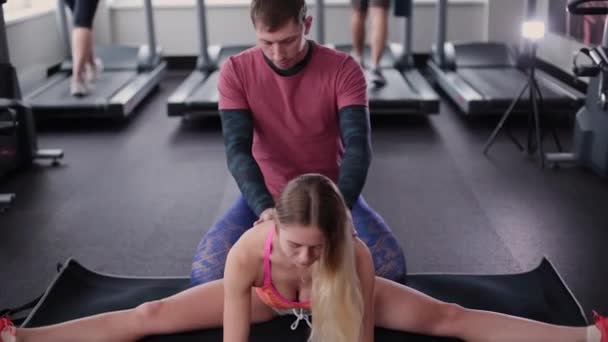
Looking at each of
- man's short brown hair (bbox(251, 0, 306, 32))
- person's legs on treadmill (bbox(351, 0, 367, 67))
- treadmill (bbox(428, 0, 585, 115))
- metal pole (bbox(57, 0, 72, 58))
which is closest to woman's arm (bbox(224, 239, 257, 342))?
man's short brown hair (bbox(251, 0, 306, 32))

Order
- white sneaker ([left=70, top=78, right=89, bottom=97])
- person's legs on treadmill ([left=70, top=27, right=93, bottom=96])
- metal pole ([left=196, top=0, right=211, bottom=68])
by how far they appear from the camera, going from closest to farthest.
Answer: person's legs on treadmill ([left=70, top=27, right=93, bottom=96]) < white sneaker ([left=70, top=78, right=89, bottom=97]) < metal pole ([left=196, top=0, right=211, bottom=68])

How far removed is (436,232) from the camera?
9.82ft

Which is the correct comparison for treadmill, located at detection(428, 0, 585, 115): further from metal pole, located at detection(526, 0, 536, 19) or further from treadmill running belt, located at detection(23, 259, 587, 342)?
treadmill running belt, located at detection(23, 259, 587, 342)

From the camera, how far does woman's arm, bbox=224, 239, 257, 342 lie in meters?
1.60

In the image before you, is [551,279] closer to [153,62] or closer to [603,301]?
[603,301]

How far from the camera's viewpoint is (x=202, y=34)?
19.1 feet

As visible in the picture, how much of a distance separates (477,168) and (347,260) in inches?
101

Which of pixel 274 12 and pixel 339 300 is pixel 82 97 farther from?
pixel 339 300

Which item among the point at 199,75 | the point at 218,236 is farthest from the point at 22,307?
the point at 199,75

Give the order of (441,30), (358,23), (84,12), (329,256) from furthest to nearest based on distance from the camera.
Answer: (441,30) < (358,23) < (84,12) < (329,256)

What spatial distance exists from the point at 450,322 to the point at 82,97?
3.68 m

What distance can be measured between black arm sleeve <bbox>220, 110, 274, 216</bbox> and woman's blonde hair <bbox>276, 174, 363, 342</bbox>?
0.43 meters

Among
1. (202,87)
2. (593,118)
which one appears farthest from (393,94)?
(593,118)

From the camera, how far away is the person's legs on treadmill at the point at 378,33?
477 cm
